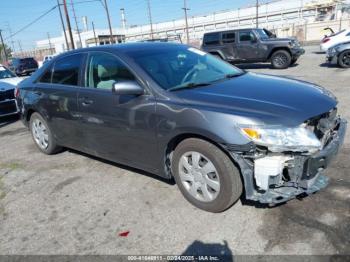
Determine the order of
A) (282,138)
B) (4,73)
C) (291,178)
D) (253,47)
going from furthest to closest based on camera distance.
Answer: (253,47) < (4,73) < (291,178) < (282,138)

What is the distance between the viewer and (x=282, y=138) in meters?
2.81

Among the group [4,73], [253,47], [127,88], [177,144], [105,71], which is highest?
[105,71]

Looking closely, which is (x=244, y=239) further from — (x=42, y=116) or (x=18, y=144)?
(x=18, y=144)

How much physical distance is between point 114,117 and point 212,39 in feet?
46.3

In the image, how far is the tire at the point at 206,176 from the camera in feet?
10.1

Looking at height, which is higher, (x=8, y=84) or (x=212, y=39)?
(x=212, y=39)

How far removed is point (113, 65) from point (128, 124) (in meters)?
0.78

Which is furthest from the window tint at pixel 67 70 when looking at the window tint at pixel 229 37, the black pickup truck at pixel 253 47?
the window tint at pixel 229 37

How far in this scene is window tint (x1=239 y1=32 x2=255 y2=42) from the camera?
15695 mm

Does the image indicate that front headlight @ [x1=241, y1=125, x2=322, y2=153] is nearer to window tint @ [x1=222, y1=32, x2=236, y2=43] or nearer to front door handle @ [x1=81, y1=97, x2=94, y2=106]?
front door handle @ [x1=81, y1=97, x2=94, y2=106]

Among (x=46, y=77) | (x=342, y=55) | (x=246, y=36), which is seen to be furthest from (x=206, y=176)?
(x=246, y=36)

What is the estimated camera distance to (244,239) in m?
2.93

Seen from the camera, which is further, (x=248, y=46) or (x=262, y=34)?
(x=262, y=34)

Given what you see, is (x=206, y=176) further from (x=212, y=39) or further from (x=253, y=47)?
(x=212, y=39)
